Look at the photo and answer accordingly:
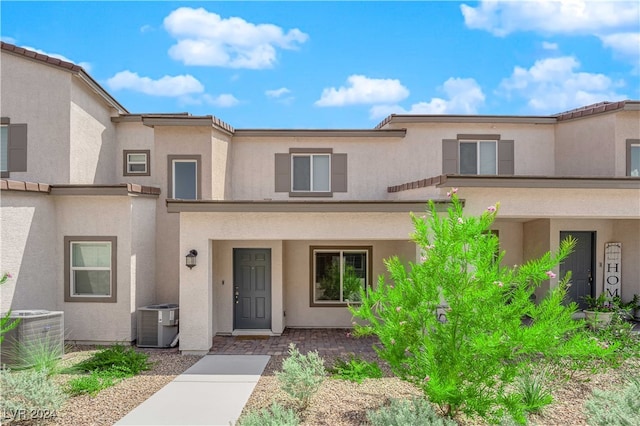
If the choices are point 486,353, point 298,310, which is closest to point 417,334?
point 486,353

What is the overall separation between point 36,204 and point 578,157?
1609cm

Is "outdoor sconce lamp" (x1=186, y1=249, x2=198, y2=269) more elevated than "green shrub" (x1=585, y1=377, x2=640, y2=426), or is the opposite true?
"outdoor sconce lamp" (x1=186, y1=249, x2=198, y2=269)

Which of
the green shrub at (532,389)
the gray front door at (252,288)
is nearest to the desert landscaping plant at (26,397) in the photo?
the gray front door at (252,288)

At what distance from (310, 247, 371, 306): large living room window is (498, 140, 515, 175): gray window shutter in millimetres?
5616

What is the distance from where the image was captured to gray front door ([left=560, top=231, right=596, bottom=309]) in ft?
46.6

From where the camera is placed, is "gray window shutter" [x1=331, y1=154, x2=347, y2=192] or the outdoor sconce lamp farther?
"gray window shutter" [x1=331, y1=154, x2=347, y2=192]

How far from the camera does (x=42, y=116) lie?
1258 cm

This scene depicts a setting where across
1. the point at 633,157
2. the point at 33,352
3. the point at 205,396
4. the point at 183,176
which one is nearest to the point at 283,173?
the point at 183,176

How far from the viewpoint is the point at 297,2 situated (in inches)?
492

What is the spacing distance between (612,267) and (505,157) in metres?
4.81

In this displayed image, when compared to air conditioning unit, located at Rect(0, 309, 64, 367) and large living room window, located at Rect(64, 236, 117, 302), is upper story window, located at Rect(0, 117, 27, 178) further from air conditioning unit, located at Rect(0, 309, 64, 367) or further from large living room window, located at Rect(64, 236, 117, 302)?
air conditioning unit, located at Rect(0, 309, 64, 367)

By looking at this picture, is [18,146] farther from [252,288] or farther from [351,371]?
[351,371]

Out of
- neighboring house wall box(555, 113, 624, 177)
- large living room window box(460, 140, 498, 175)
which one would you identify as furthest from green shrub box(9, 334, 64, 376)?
neighboring house wall box(555, 113, 624, 177)

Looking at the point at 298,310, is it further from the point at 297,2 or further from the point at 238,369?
the point at 297,2
